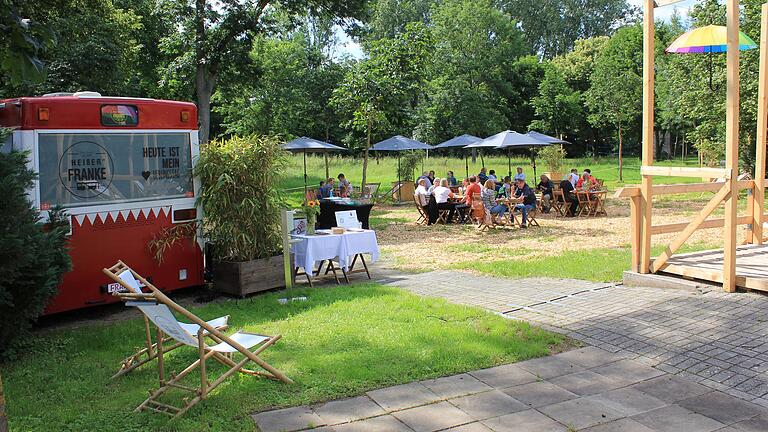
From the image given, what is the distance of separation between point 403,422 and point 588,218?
12.9 m

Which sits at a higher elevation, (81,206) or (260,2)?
(260,2)

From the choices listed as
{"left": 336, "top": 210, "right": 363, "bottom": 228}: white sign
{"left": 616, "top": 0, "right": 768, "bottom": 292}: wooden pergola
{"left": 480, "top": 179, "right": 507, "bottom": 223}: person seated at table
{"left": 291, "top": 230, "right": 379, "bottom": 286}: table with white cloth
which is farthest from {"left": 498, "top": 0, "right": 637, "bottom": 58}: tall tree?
{"left": 291, "top": 230, "right": 379, "bottom": 286}: table with white cloth

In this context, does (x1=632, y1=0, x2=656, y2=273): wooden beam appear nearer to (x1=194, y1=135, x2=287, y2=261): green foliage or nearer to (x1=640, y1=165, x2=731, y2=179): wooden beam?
(x1=640, y1=165, x2=731, y2=179): wooden beam

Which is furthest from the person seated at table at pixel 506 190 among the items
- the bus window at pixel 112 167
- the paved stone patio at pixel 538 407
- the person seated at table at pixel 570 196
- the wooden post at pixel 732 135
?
the paved stone patio at pixel 538 407

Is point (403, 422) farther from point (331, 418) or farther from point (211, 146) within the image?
point (211, 146)

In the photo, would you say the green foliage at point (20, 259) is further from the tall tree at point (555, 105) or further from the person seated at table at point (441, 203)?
the tall tree at point (555, 105)

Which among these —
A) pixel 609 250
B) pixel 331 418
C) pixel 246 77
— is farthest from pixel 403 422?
pixel 246 77

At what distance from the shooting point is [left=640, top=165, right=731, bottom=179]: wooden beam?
7426 mm

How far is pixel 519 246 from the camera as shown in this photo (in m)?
12.1

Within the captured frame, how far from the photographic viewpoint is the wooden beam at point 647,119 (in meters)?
7.69

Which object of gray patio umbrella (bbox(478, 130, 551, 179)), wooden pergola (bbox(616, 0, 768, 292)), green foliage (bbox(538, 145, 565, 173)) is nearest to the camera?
wooden pergola (bbox(616, 0, 768, 292))

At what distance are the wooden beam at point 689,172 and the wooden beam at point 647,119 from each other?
0.34 ft

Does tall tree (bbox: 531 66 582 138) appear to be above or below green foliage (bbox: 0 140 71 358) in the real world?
above

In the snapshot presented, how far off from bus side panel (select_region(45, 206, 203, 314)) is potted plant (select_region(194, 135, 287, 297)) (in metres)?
0.42
